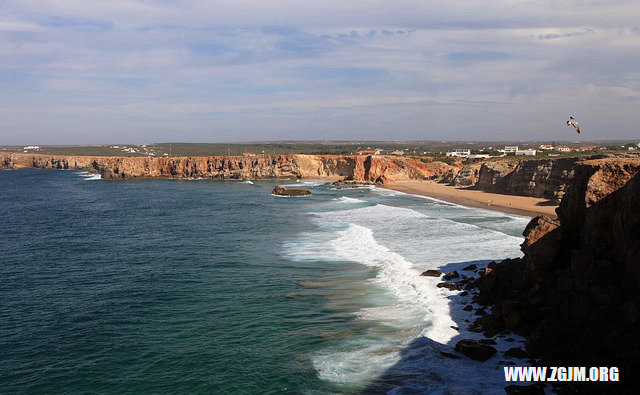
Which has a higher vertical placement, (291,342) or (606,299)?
(606,299)

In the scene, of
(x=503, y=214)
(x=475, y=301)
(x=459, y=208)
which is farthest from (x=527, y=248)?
(x=459, y=208)

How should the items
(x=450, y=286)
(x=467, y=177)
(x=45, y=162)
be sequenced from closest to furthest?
(x=450, y=286)
(x=467, y=177)
(x=45, y=162)

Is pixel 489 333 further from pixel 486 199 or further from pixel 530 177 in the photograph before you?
pixel 530 177

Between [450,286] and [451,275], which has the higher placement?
[451,275]

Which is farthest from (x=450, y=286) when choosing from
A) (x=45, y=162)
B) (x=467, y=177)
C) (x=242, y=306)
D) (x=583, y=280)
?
(x=45, y=162)

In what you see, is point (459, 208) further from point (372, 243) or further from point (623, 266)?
point (623, 266)

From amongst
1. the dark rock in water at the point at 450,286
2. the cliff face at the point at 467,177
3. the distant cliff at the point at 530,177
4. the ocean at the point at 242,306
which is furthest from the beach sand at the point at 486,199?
the dark rock in water at the point at 450,286
